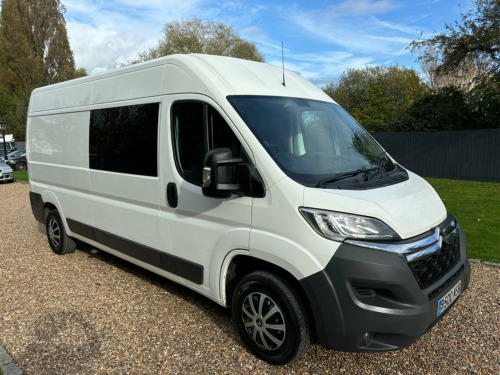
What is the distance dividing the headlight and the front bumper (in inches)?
3.5

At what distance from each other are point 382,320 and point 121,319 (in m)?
2.58

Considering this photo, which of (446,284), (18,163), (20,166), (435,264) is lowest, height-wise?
(20,166)

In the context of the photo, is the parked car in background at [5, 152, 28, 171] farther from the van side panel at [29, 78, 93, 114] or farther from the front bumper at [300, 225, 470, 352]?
the front bumper at [300, 225, 470, 352]

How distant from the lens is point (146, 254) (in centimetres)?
410

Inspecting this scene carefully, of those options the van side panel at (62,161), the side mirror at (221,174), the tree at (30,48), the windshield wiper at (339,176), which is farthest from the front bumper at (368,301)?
the tree at (30,48)

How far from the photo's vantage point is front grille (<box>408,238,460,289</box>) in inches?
104

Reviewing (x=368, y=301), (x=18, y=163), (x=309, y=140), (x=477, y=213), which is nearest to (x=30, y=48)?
(x=18, y=163)

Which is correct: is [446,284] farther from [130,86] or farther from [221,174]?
[130,86]

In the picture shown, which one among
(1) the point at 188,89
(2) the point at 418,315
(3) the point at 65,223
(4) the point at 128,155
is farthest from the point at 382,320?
(3) the point at 65,223

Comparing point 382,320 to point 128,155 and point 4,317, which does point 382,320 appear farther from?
point 4,317

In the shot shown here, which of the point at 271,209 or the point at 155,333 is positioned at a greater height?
the point at 271,209

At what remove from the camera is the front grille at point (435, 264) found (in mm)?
2639

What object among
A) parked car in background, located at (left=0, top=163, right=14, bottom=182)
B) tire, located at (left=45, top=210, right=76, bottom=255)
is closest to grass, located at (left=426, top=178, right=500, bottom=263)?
tire, located at (left=45, top=210, right=76, bottom=255)

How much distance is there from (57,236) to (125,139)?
267cm
